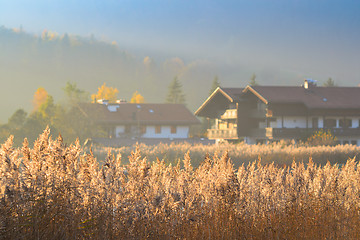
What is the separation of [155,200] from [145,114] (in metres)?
65.8

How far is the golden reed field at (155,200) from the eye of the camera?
518 centimetres

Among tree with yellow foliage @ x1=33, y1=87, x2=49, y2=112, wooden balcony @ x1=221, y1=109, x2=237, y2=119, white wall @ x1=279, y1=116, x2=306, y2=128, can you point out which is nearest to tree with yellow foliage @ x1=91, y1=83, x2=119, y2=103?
tree with yellow foliage @ x1=33, y1=87, x2=49, y2=112

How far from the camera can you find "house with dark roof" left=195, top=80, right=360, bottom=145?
164 ft

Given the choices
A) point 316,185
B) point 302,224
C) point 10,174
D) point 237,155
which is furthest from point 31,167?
point 237,155

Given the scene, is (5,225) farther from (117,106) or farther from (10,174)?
(117,106)

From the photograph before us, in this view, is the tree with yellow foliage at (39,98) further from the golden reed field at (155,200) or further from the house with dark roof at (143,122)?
the golden reed field at (155,200)

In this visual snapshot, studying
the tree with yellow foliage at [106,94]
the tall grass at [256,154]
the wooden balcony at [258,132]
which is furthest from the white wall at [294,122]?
the tree with yellow foliage at [106,94]

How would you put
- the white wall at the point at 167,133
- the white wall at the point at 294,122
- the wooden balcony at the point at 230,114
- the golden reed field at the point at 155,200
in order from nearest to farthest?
1. the golden reed field at the point at 155,200
2. the white wall at the point at 294,122
3. the wooden balcony at the point at 230,114
4. the white wall at the point at 167,133

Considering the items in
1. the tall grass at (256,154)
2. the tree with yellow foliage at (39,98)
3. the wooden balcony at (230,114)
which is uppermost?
the tree with yellow foliage at (39,98)

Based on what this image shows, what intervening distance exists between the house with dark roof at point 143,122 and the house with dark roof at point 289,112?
15.4m

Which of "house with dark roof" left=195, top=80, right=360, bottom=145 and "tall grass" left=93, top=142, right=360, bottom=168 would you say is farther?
"house with dark roof" left=195, top=80, right=360, bottom=145

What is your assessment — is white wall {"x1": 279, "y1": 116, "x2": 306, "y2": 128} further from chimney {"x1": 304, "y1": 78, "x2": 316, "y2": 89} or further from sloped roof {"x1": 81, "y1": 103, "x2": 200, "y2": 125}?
sloped roof {"x1": 81, "y1": 103, "x2": 200, "y2": 125}

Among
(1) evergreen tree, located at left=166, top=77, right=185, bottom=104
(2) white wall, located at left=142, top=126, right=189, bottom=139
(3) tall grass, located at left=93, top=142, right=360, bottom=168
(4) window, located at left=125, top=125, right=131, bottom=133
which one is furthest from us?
(1) evergreen tree, located at left=166, top=77, right=185, bottom=104

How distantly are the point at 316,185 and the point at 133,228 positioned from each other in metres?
3.59
